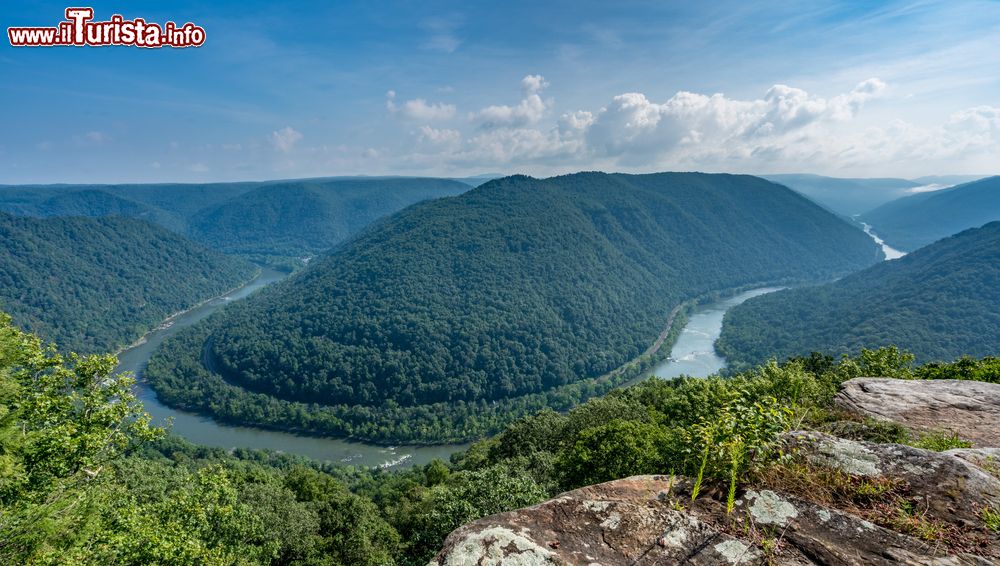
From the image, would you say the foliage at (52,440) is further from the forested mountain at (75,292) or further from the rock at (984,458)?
the forested mountain at (75,292)

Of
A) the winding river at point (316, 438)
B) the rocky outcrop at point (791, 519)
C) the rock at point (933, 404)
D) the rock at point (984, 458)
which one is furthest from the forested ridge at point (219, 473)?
the winding river at point (316, 438)

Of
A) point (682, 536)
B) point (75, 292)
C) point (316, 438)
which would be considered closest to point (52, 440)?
point (682, 536)

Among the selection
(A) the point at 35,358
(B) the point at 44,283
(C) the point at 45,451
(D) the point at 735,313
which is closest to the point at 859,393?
(C) the point at 45,451

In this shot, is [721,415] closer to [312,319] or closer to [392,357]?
[392,357]

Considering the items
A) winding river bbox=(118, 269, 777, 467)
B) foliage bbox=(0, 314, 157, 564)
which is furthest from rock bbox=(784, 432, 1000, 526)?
winding river bbox=(118, 269, 777, 467)

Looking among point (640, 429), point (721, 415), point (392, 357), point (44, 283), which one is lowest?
point (392, 357)

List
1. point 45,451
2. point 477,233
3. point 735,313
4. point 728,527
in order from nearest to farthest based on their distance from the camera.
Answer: point 728,527, point 45,451, point 735,313, point 477,233
